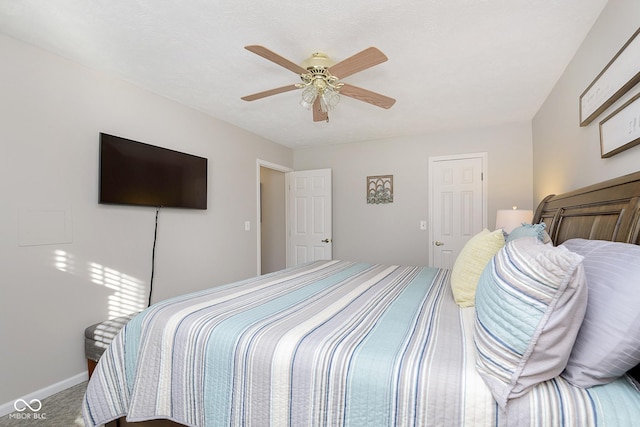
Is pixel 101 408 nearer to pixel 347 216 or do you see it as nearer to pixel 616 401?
pixel 616 401

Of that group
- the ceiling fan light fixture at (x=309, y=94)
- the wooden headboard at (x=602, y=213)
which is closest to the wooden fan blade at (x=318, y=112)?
the ceiling fan light fixture at (x=309, y=94)

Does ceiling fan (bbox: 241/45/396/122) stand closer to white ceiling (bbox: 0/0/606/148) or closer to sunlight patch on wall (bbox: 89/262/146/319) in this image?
white ceiling (bbox: 0/0/606/148)

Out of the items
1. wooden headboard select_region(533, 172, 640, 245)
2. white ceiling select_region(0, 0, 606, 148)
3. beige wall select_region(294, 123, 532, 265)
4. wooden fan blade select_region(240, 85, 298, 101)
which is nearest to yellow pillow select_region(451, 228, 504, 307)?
wooden headboard select_region(533, 172, 640, 245)

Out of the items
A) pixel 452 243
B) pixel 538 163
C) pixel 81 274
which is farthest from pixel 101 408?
pixel 538 163

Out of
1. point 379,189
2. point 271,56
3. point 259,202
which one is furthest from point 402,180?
point 271,56

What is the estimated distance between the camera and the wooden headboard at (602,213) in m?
1.16

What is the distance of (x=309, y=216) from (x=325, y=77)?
2.74m

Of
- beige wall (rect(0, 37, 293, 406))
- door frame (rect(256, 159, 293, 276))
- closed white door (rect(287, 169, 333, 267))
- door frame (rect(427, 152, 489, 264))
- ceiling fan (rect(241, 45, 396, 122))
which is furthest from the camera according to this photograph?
closed white door (rect(287, 169, 333, 267))

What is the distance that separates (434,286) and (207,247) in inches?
96.0

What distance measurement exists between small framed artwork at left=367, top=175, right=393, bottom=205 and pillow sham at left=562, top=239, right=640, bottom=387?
3.28 m

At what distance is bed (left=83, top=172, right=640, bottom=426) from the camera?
761 millimetres

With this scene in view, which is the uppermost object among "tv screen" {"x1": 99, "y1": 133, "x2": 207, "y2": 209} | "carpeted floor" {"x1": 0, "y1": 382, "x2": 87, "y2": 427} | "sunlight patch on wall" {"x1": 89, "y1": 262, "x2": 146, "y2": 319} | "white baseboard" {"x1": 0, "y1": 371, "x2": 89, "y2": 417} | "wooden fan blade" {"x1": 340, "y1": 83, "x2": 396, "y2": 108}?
"wooden fan blade" {"x1": 340, "y1": 83, "x2": 396, "y2": 108}

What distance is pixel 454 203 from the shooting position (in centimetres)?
380

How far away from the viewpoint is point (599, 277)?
0.88 meters
